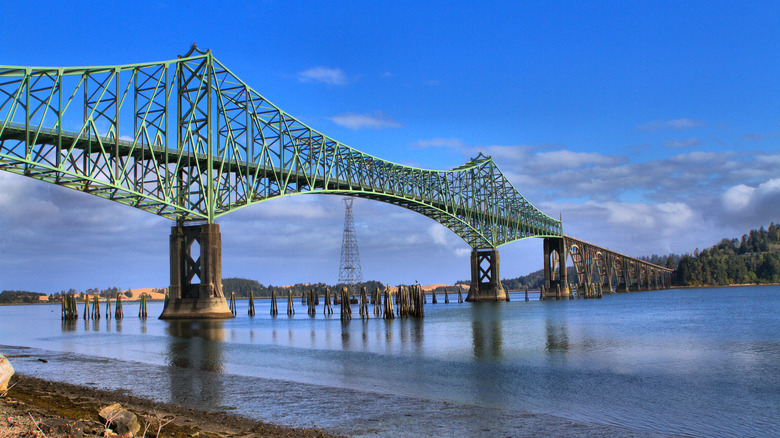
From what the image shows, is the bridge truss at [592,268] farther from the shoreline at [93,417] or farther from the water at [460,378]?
the shoreline at [93,417]

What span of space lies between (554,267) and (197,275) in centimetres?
8454

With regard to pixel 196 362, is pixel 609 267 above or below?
above

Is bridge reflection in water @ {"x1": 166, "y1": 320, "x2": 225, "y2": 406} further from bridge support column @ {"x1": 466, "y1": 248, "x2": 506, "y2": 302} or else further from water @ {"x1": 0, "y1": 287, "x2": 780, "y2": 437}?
bridge support column @ {"x1": 466, "y1": 248, "x2": 506, "y2": 302}

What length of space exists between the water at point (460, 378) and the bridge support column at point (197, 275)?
418 inches

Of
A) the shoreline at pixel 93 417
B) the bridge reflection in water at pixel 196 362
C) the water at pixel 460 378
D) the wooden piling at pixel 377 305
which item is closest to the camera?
the shoreline at pixel 93 417

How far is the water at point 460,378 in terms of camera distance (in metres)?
13.3

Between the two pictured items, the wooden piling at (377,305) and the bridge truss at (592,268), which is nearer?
the wooden piling at (377,305)

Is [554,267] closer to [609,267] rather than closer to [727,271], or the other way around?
[609,267]

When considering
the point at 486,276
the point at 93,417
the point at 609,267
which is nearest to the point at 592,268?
the point at 609,267

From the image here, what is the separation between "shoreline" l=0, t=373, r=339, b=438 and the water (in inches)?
35.1

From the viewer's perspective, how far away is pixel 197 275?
47.8 meters

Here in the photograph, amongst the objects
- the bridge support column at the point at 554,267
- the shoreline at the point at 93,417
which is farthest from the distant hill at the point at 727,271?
the shoreline at the point at 93,417

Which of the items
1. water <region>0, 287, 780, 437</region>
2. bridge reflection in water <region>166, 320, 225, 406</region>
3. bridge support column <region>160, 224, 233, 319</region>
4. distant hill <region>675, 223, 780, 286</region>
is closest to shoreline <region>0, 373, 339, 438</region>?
water <region>0, 287, 780, 437</region>

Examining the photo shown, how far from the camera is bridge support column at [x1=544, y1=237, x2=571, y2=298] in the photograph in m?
115
